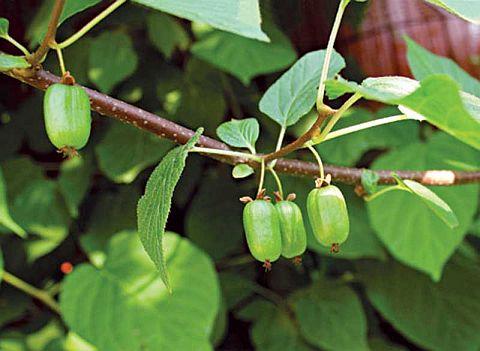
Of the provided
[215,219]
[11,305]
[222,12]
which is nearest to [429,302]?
[215,219]

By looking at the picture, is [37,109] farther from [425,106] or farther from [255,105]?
[425,106]

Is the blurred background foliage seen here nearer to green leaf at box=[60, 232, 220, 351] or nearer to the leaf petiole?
green leaf at box=[60, 232, 220, 351]

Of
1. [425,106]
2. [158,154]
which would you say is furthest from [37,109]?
[425,106]

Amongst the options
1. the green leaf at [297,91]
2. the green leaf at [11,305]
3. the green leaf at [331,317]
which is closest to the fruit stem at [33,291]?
the green leaf at [11,305]

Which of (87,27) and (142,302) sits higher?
(87,27)

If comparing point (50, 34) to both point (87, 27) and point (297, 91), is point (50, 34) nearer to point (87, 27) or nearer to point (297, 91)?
point (87, 27)

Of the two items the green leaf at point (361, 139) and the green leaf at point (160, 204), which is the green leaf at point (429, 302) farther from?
the green leaf at point (160, 204)

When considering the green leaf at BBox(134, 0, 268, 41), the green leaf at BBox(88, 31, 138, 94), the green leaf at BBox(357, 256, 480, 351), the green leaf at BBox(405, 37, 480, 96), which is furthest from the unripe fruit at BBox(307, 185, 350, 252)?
the green leaf at BBox(357, 256, 480, 351)
